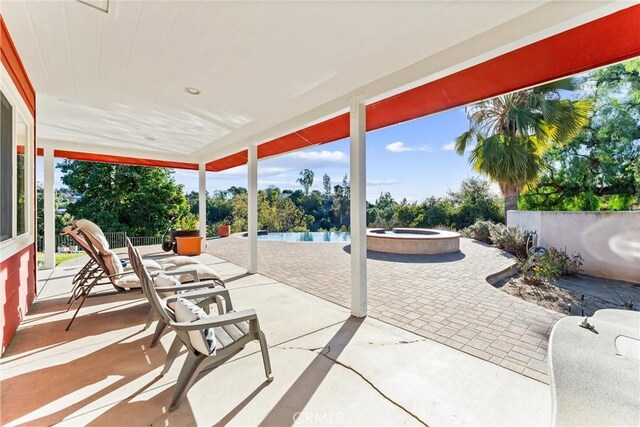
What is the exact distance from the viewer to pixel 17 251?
3.56 metres

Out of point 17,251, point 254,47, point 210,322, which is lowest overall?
point 210,322

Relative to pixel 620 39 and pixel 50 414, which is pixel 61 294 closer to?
pixel 50 414

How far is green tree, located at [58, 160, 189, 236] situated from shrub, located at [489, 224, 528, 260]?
60.0ft

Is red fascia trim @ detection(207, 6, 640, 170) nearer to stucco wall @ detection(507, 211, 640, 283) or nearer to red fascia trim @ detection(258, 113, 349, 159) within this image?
red fascia trim @ detection(258, 113, 349, 159)

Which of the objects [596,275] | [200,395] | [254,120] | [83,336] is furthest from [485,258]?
[83,336]

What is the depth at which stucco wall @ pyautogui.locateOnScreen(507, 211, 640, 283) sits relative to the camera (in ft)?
22.6

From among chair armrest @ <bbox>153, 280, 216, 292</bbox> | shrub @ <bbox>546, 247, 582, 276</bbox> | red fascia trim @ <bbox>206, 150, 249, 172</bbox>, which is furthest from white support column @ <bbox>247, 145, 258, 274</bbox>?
shrub @ <bbox>546, 247, 582, 276</bbox>

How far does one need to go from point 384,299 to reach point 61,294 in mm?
6043

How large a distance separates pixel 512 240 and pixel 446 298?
21.6 ft

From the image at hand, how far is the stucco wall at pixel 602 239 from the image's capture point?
6883 millimetres

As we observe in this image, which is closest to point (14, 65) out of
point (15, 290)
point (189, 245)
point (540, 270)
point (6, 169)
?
point (6, 169)

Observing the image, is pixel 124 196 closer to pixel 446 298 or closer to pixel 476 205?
pixel 446 298

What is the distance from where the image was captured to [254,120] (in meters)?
5.88

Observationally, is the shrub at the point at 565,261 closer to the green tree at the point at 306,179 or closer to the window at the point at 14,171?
the window at the point at 14,171
